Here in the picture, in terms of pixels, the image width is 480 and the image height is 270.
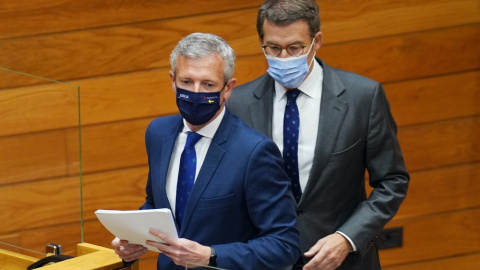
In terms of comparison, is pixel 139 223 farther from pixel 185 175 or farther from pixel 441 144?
pixel 441 144

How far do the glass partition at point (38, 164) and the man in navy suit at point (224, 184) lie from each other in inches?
17.0

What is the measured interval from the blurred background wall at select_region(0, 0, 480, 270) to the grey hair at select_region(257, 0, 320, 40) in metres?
0.92

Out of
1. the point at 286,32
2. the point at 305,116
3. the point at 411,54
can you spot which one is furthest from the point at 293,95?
the point at 411,54

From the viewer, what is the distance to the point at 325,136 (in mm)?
2393

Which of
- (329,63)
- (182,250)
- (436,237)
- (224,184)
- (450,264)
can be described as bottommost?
(450,264)

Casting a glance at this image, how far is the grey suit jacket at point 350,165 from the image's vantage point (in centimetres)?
238

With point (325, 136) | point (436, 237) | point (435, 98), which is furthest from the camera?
point (436, 237)

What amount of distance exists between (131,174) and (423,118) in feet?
3.77

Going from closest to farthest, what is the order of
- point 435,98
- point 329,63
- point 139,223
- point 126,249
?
1. point 139,223
2. point 126,249
3. point 329,63
4. point 435,98

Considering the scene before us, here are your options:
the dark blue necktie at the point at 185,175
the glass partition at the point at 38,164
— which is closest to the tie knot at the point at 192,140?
the dark blue necktie at the point at 185,175

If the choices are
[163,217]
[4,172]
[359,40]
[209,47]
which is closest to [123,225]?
[163,217]

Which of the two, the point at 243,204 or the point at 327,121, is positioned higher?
the point at 327,121

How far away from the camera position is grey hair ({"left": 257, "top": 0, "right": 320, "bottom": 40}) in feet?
7.68

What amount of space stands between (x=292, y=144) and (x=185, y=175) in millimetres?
470
